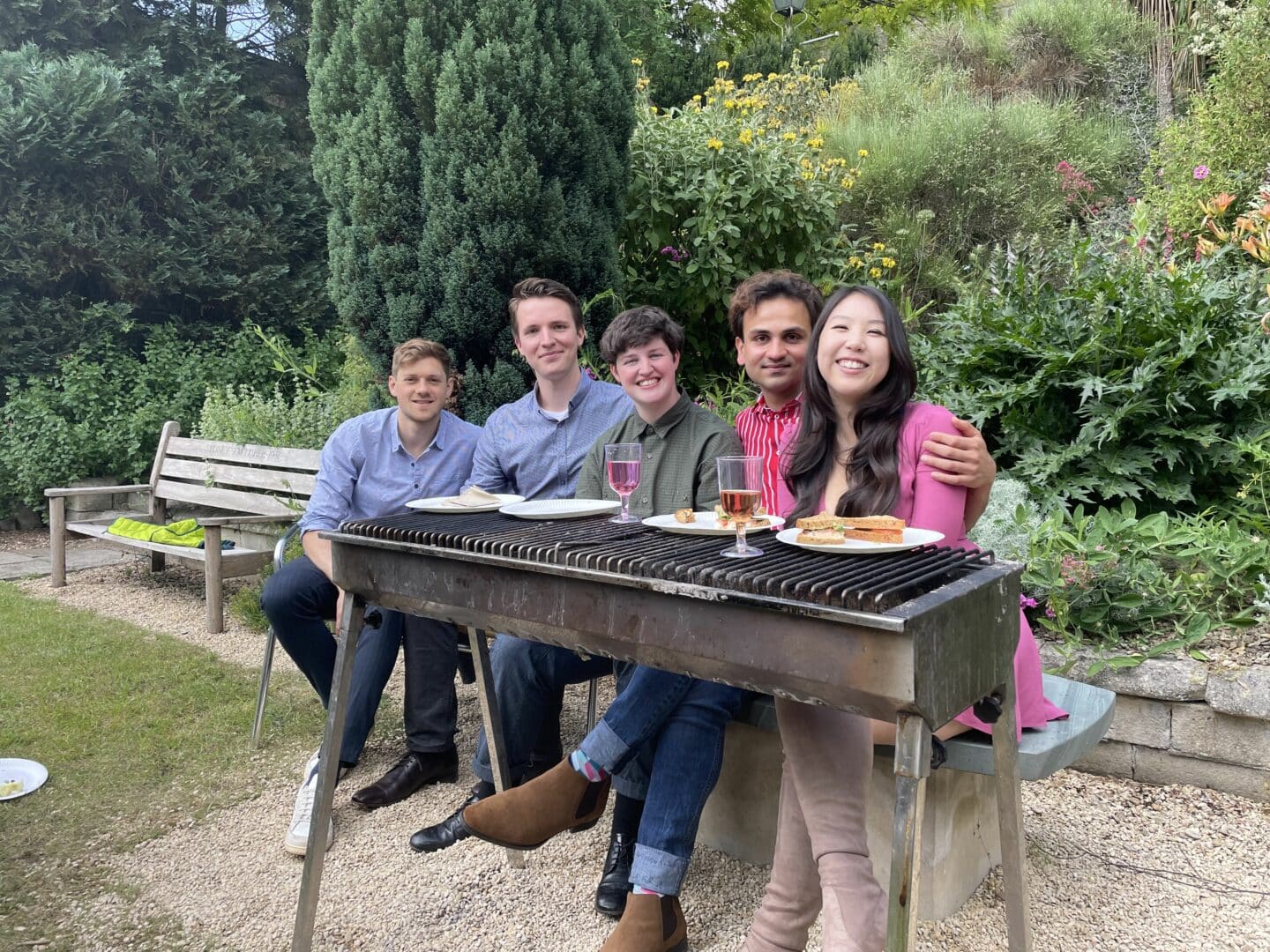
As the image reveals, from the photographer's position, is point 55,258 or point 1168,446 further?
point 55,258

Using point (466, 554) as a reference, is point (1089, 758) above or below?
below

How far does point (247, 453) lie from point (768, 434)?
11.6 ft

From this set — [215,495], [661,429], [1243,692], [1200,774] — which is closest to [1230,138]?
[1243,692]

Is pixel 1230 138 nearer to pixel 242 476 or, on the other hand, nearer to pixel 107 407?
pixel 242 476

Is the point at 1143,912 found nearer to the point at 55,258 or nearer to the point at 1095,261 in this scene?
the point at 1095,261

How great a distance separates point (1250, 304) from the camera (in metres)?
3.70

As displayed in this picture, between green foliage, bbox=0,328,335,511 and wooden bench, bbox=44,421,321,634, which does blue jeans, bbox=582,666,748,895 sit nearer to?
wooden bench, bbox=44,421,321,634

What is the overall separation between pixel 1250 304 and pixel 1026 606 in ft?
6.00

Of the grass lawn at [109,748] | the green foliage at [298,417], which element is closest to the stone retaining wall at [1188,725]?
the grass lawn at [109,748]

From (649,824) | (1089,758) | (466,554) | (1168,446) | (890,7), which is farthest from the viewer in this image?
(890,7)

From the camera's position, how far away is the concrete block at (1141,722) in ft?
8.80

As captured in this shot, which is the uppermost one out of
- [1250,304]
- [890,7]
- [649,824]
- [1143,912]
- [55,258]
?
[890,7]

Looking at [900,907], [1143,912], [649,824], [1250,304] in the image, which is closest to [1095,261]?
[1250,304]

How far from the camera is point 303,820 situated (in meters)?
2.52
